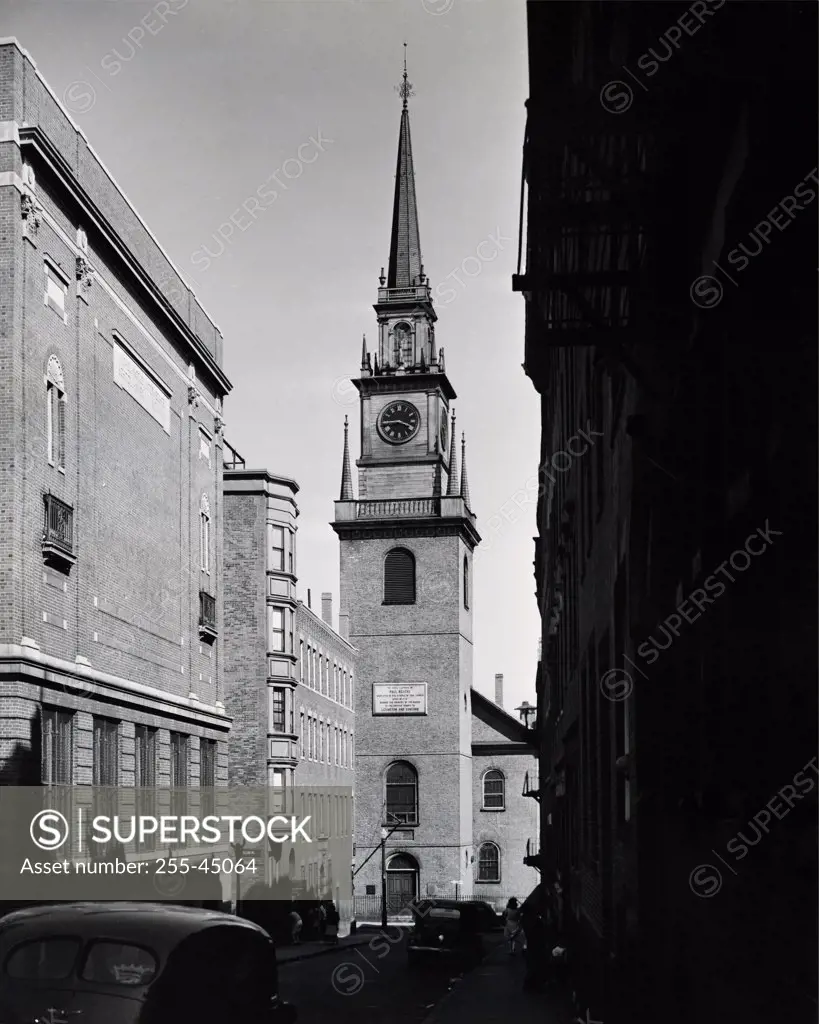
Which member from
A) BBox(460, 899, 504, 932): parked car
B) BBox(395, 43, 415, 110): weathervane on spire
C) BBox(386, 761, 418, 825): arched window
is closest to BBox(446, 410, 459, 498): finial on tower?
BBox(386, 761, 418, 825): arched window

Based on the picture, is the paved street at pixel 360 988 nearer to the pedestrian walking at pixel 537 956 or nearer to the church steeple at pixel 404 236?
the pedestrian walking at pixel 537 956

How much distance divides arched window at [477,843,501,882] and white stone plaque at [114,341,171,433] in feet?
167

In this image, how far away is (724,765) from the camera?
771 centimetres

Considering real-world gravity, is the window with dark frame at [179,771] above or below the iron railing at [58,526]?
below

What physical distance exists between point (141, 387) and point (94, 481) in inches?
162

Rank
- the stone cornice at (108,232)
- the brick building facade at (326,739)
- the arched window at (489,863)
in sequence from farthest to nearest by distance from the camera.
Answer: the arched window at (489,863) → the brick building facade at (326,739) → the stone cornice at (108,232)

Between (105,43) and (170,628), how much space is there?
1815cm

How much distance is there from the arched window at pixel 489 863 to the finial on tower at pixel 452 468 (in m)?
19.2

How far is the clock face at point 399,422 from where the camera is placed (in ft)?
259

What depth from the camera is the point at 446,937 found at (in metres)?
35.2

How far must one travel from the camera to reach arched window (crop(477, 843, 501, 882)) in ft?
257

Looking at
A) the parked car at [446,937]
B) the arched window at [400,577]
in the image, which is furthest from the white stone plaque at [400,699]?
the parked car at [446,937]

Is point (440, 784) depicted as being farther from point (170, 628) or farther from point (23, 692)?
point (23, 692)

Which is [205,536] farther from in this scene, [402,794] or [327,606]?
[327,606]
